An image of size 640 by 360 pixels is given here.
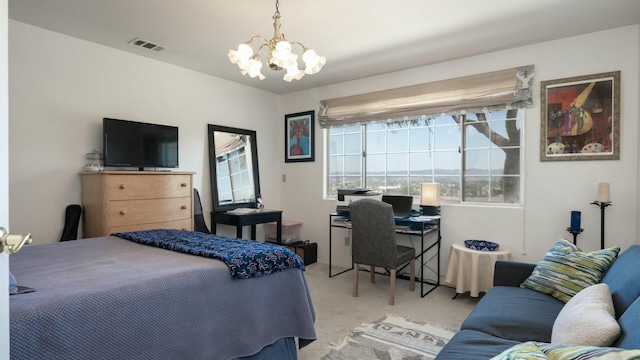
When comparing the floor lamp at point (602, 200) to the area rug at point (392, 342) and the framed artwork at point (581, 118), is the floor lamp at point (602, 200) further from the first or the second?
the area rug at point (392, 342)

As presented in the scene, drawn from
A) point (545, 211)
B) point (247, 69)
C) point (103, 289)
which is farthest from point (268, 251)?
point (545, 211)

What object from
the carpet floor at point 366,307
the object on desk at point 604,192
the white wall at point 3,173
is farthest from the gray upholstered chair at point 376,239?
the white wall at point 3,173

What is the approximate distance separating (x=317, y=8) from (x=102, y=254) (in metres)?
2.18

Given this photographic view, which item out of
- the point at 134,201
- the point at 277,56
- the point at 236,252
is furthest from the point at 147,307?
the point at 134,201

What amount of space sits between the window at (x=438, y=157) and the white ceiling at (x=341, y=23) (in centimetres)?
78

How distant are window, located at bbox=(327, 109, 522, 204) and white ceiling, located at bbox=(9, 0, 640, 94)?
78 centimetres

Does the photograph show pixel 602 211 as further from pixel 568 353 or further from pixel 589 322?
pixel 568 353

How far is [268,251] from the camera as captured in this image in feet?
6.43

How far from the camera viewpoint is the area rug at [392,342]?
7.22 ft

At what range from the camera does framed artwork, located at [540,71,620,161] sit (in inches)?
112

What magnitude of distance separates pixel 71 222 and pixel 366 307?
2727 mm

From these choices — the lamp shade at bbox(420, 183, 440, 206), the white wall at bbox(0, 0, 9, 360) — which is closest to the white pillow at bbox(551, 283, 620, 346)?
the white wall at bbox(0, 0, 9, 360)

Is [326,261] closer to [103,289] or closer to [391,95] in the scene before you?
Result: [391,95]

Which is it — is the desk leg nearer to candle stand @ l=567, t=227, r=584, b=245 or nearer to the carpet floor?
the carpet floor
